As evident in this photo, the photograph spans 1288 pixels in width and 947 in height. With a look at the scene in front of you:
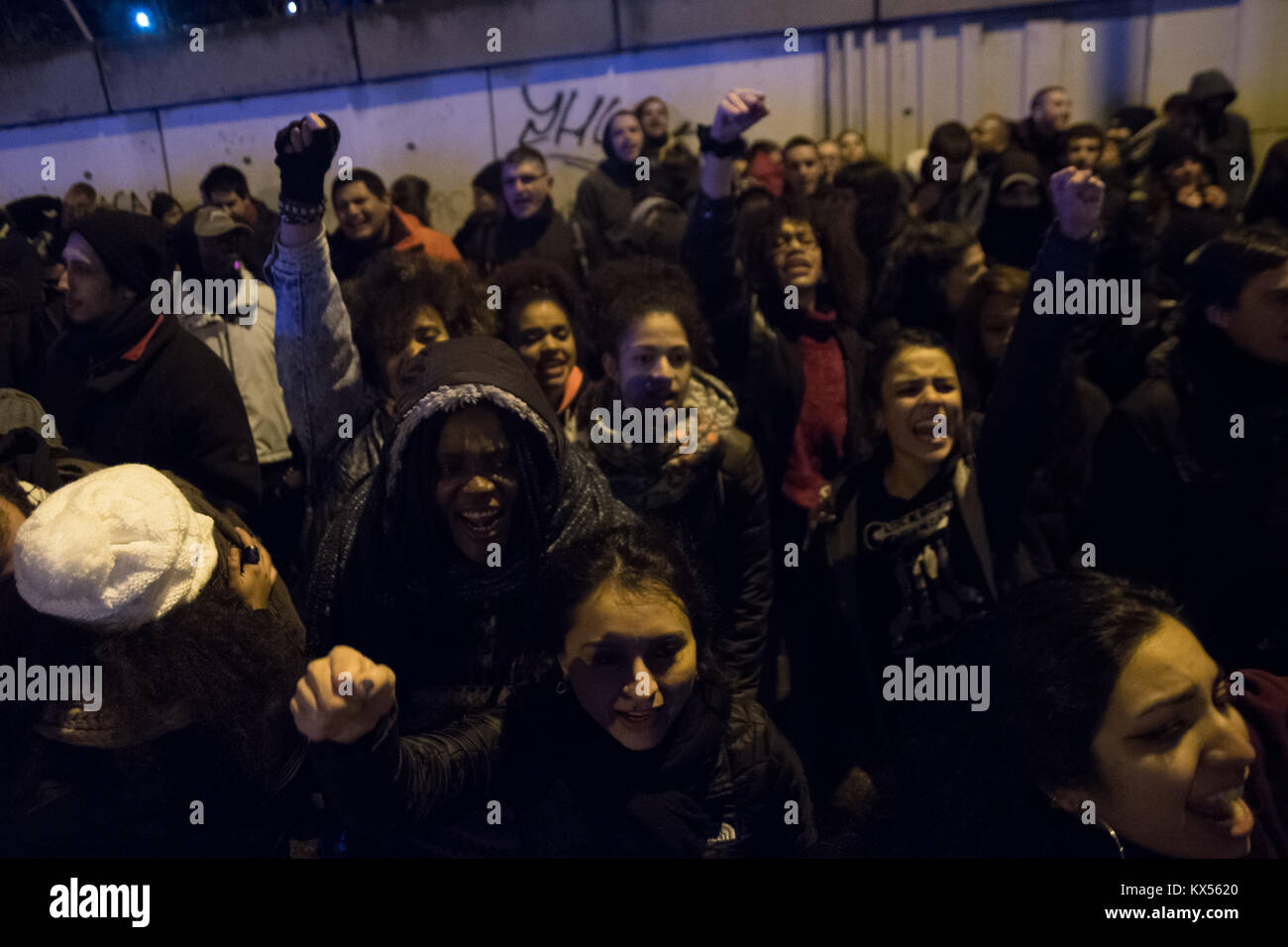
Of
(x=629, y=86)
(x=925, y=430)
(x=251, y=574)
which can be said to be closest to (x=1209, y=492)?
(x=925, y=430)

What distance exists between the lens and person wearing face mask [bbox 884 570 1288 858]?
1.51 metres

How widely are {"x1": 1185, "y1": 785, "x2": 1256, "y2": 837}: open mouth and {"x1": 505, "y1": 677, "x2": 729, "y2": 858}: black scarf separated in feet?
2.61

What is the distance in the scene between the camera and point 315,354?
2240mm

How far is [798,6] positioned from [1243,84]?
3.43 m

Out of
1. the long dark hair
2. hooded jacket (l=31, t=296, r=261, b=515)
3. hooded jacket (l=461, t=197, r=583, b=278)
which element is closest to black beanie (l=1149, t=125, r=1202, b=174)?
the long dark hair

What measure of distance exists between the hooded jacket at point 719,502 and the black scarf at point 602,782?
548 mm

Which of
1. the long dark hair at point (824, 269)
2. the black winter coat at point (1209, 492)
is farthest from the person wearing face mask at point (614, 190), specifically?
the black winter coat at point (1209, 492)

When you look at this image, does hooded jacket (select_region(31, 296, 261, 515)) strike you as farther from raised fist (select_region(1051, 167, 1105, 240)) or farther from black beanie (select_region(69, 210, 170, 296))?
raised fist (select_region(1051, 167, 1105, 240))

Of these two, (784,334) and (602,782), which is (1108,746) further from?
(784,334)

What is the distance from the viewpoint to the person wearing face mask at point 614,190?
17.8ft

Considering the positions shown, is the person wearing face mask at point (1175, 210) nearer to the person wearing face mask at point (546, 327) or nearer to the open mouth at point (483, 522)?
the person wearing face mask at point (546, 327)

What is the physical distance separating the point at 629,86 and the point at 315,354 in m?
6.34

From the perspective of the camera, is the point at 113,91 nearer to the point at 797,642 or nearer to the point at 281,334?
the point at 281,334

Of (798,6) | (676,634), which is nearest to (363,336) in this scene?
(676,634)
